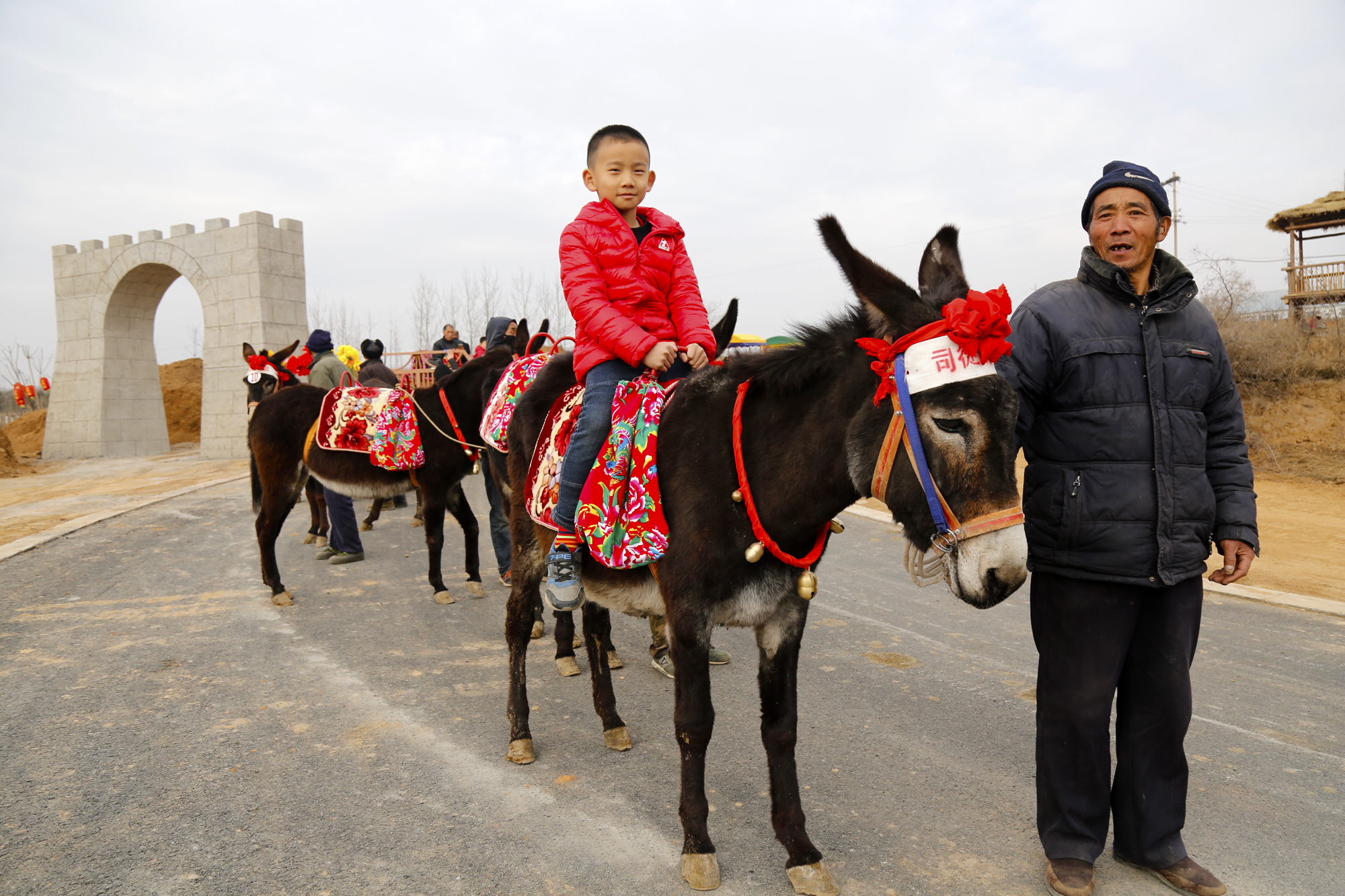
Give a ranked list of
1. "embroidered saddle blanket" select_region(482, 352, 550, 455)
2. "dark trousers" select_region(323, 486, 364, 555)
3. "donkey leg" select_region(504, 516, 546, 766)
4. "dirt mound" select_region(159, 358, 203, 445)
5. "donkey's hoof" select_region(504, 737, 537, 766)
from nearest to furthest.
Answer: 1. "donkey's hoof" select_region(504, 737, 537, 766)
2. "donkey leg" select_region(504, 516, 546, 766)
3. "embroidered saddle blanket" select_region(482, 352, 550, 455)
4. "dark trousers" select_region(323, 486, 364, 555)
5. "dirt mound" select_region(159, 358, 203, 445)

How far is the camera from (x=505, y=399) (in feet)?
18.2

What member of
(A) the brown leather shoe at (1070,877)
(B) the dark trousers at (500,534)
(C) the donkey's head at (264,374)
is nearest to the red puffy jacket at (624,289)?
(A) the brown leather shoe at (1070,877)

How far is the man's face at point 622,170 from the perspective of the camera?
3.23m

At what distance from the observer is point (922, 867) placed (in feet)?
8.64

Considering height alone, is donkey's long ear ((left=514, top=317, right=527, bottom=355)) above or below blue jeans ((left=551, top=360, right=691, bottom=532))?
above

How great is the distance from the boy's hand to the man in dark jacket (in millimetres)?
1259

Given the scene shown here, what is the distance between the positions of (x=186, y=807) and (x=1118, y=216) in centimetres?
422

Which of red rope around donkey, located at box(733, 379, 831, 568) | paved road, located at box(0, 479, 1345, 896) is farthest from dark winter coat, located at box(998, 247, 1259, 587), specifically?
paved road, located at box(0, 479, 1345, 896)

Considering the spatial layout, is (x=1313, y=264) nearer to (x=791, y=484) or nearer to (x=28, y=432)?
(x=791, y=484)

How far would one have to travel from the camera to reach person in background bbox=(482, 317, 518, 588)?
7.05m

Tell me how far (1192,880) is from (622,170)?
3410mm

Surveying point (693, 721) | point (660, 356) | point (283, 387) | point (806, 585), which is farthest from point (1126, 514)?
point (283, 387)

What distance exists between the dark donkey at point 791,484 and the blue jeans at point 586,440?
0.29 m

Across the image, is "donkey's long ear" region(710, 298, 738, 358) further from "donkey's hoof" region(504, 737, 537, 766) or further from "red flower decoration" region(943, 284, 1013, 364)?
"donkey's hoof" region(504, 737, 537, 766)
